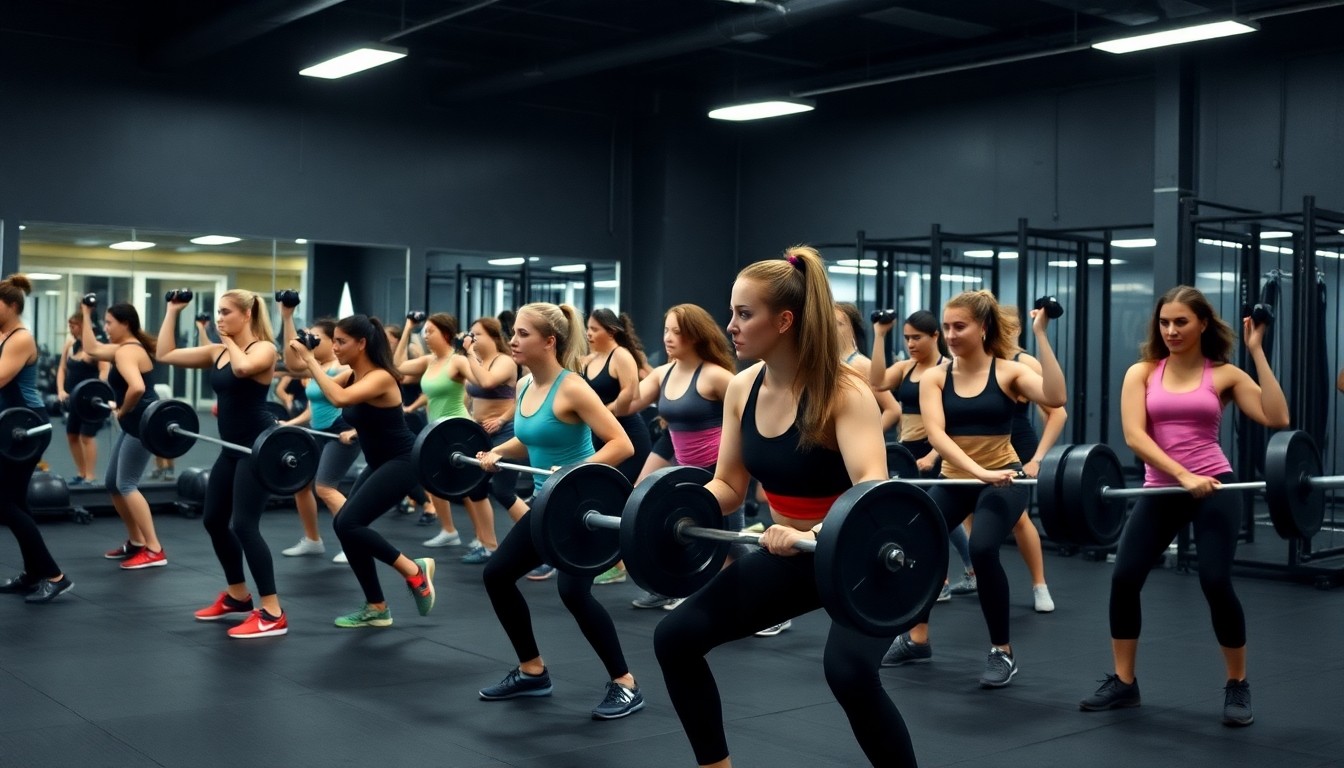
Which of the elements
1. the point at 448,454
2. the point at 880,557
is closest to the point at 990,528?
the point at 448,454

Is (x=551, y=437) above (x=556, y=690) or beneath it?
above

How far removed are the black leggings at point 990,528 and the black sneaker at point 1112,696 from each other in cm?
39

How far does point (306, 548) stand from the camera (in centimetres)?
683

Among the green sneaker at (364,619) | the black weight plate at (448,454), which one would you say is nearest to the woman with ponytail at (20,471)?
the green sneaker at (364,619)

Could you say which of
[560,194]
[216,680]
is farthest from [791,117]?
[216,680]

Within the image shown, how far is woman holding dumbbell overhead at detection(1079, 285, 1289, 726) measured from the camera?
3.65 meters

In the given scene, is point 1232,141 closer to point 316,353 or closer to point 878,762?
point 316,353

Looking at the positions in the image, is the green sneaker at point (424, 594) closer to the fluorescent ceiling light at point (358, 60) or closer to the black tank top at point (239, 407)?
the black tank top at point (239, 407)

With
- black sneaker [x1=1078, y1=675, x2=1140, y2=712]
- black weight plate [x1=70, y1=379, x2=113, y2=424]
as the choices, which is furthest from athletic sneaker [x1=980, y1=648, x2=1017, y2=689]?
black weight plate [x1=70, y1=379, x2=113, y2=424]

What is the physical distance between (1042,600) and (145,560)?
4.27 m

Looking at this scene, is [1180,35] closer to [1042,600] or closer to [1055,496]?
[1042,600]

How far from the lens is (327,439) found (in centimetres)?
663

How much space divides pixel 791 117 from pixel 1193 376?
7.18 metres

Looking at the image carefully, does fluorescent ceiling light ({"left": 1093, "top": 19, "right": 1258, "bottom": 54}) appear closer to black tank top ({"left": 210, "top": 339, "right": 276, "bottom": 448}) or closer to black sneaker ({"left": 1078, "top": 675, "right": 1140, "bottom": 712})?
black sneaker ({"left": 1078, "top": 675, "right": 1140, "bottom": 712})
